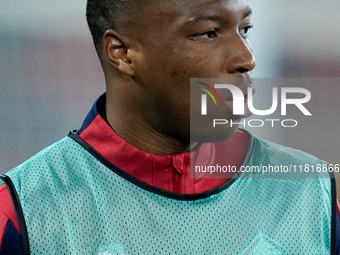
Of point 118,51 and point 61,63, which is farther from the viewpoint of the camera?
point 61,63

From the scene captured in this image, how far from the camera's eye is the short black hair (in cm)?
107

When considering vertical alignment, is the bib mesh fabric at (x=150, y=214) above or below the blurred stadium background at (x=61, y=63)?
below

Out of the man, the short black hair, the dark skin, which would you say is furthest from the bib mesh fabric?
the short black hair

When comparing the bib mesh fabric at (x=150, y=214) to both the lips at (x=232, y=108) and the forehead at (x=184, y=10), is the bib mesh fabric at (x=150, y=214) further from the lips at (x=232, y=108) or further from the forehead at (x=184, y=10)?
the forehead at (x=184, y=10)

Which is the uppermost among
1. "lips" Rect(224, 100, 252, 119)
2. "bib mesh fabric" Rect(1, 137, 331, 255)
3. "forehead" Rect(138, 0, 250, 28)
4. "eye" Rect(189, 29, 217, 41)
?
"forehead" Rect(138, 0, 250, 28)

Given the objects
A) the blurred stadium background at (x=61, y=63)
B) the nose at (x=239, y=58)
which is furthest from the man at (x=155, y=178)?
the blurred stadium background at (x=61, y=63)

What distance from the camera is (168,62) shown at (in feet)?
3.43

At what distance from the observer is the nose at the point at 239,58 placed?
1027mm

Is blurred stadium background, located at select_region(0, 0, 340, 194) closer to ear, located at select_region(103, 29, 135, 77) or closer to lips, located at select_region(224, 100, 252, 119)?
ear, located at select_region(103, 29, 135, 77)

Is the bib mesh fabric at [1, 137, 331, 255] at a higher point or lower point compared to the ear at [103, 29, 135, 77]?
lower

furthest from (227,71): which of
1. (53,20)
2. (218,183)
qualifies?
(53,20)

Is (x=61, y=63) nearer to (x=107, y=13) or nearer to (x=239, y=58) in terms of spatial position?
(x=107, y=13)

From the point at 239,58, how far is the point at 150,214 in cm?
30

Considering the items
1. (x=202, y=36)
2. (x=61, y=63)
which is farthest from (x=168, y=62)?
(x=61, y=63)
